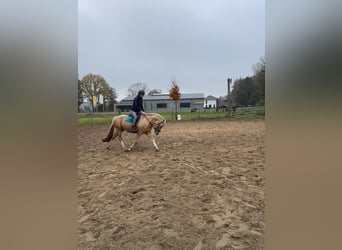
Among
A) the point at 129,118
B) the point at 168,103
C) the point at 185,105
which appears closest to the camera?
the point at 129,118

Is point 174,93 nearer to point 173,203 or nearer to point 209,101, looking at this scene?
point 209,101

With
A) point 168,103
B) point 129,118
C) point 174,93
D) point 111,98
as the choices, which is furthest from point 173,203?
point 168,103

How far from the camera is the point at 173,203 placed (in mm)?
2297

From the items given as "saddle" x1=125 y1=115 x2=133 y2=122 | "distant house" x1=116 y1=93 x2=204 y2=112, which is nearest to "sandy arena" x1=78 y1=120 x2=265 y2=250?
"saddle" x1=125 y1=115 x2=133 y2=122

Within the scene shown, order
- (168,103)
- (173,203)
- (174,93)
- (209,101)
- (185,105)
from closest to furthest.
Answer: (173,203), (174,93), (168,103), (185,105), (209,101)

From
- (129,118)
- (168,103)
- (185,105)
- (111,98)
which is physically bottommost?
(129,118)

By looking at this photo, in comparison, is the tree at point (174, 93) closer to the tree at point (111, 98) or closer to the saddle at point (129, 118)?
the tree at point (111, 98)

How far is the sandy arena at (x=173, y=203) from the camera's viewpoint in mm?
1653
